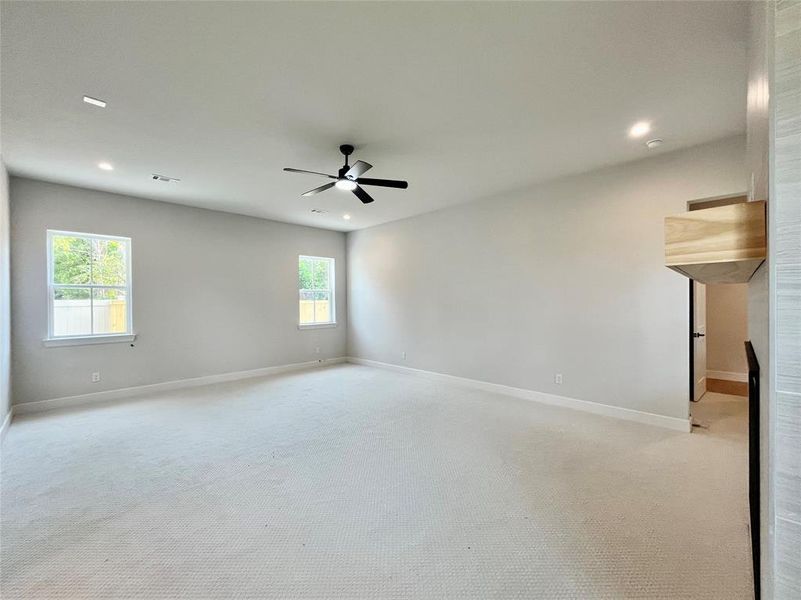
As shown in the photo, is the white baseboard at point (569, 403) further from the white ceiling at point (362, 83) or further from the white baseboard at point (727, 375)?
the white baseboard at point (727, 375)

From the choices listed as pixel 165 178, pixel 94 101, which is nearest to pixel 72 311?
pixel 165 178

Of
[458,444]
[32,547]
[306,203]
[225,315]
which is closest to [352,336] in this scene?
[225,315]

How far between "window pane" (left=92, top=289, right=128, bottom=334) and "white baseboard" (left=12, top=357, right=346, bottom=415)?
32.9 inches

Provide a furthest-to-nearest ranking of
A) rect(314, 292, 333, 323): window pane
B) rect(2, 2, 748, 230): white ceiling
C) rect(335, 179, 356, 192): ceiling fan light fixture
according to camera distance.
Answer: rect(314, 292, 333, 323): window pane < rect(335, 179, 356, 192): ceiling fan light fixture < rect(2, 2, 748, 230): white ceiling


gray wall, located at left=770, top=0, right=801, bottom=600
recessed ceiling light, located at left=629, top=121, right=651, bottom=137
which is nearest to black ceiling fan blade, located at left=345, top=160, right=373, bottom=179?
recessed ceiling light, located at left=629, top=121, right=651, bottom=137

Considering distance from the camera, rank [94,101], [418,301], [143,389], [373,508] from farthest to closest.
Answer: [418,301]
[143,389]
[94,101]
[373,508]

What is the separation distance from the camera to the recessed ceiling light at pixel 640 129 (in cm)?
288

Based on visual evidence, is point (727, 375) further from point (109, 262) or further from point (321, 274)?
point (109, 262)

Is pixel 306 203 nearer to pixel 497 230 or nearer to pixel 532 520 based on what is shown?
pixel 497 230

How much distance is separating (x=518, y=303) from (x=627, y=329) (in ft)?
4.21

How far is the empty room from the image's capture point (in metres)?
1.59

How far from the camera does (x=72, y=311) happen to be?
14.5 ft

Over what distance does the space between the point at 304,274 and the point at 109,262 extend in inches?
117

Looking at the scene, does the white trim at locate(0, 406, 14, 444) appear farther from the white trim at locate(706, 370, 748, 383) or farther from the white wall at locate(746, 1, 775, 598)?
the white trim at locate(706, 370, 748, 383)
